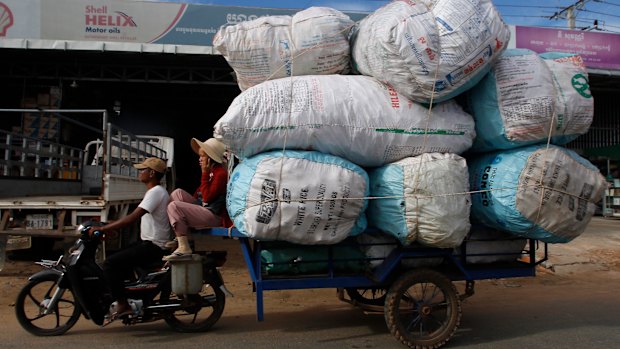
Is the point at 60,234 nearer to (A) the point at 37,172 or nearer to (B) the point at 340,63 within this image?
(A) the point at 37,172

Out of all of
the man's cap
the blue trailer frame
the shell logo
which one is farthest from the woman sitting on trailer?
the shell logo

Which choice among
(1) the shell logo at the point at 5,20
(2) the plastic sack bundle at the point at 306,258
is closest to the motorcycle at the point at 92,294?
(2) the plastic sack bundle at the point at 306,258

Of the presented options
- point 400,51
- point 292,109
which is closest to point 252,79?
point 292,109

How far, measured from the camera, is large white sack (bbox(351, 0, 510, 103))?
10.3ft

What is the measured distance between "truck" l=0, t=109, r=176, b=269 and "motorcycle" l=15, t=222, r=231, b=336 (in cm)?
145

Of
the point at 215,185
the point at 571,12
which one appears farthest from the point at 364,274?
the point at 571,12

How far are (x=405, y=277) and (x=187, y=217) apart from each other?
171 cm

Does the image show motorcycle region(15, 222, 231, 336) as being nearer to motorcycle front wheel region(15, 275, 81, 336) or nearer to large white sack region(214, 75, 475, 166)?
motorcycle front wheel region(15, 275, 81, 336)

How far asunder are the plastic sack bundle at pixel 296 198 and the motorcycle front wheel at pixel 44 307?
1.66 meters

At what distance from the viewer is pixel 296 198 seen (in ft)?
9.95

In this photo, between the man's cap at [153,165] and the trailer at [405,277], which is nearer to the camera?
the trailer at [405,277]

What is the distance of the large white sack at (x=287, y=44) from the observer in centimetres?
351

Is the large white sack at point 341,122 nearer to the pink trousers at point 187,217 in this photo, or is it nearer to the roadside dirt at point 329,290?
the pink trousers at point 187,217

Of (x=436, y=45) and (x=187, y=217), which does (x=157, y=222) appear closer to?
(x=187, y=217)
